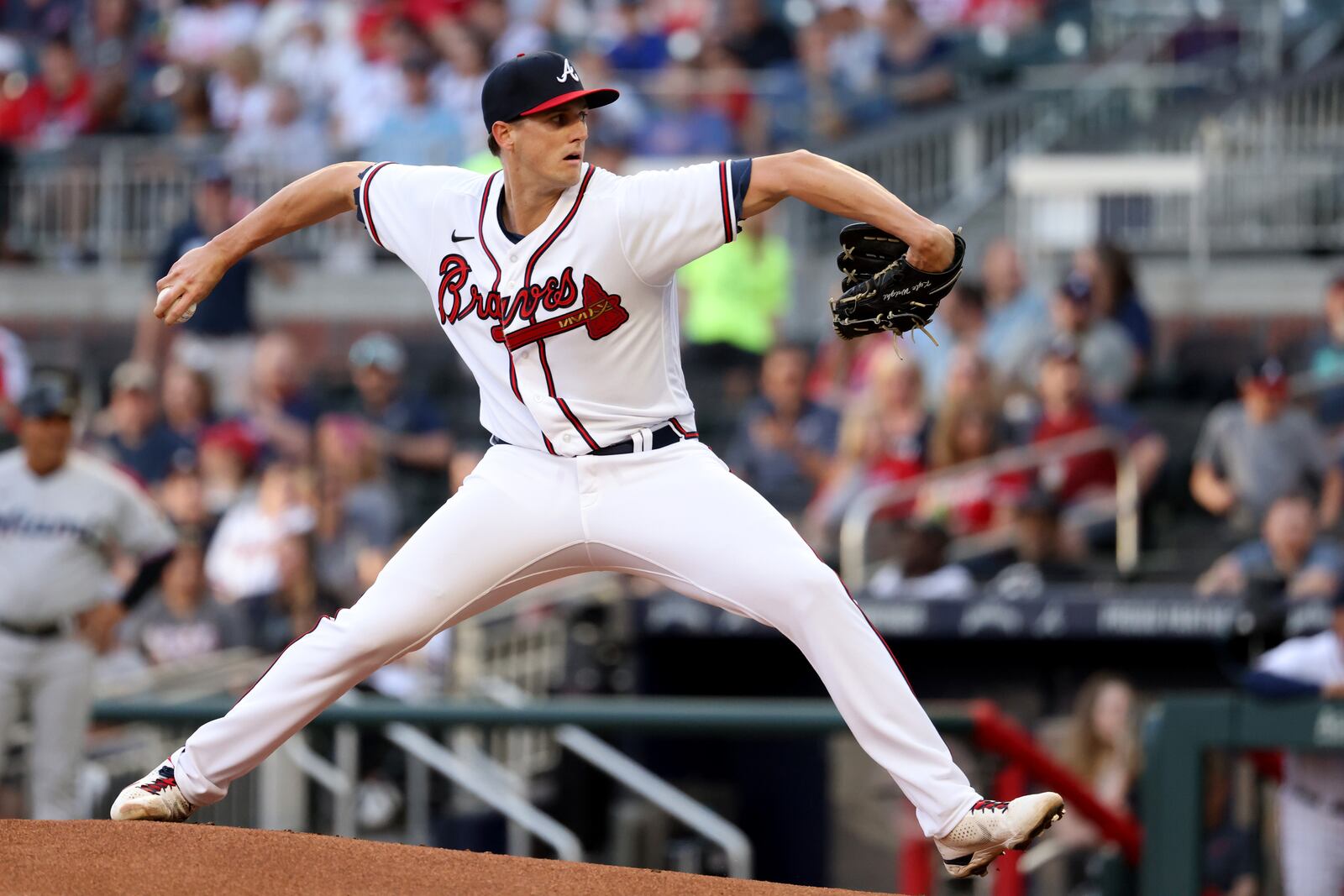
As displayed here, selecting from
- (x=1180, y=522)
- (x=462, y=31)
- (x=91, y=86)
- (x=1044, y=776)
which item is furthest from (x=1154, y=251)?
(x=91, y=86)

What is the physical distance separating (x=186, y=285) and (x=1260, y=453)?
18.1 feet

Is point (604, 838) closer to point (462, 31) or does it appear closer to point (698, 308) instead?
point (698, 308)

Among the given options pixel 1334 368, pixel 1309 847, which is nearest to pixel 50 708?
pixel 1309 847

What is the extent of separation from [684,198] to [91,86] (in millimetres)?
11487

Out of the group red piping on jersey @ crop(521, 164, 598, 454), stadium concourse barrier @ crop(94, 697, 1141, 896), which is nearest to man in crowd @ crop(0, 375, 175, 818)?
stadium concourse barrier @ crop(94, 697, 1141, 896)

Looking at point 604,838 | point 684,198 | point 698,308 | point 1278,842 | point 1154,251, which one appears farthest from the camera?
point 1154,251

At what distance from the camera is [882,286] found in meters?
4.22

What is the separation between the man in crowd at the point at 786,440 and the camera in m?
9.50

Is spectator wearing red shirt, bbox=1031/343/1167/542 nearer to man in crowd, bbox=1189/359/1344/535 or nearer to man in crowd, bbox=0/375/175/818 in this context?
man in crowd, bbox=1189/359/1344/535

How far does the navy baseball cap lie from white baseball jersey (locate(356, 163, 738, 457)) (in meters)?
0.21

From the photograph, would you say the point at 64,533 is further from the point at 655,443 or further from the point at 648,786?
the point at 655,443

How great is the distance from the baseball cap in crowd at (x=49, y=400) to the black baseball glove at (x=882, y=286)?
3.96 metres

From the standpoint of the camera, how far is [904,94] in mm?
12836

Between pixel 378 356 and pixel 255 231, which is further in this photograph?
pixel 378 356
